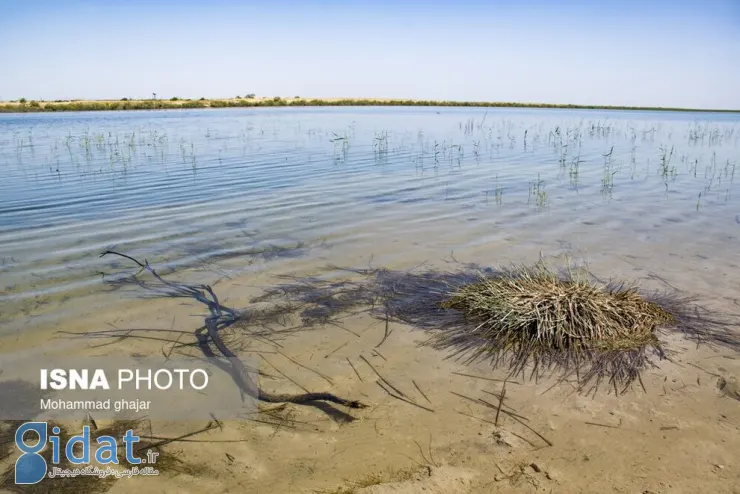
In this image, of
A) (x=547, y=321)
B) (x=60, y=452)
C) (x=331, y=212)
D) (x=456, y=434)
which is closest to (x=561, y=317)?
(x=547, y=321)

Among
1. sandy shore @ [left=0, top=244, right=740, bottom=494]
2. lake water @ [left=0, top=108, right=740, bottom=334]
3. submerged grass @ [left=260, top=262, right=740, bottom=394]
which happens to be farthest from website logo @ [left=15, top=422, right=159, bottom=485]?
submerged grass @ [left=260, top=262, right=740, bottom=394]

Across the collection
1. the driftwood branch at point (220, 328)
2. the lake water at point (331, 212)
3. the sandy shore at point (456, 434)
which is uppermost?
the lake water at point (331, 212)

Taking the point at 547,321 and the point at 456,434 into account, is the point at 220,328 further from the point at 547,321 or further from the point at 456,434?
the point at 547,321

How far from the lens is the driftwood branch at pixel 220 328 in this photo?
395cm

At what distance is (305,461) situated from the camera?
10.9 ft

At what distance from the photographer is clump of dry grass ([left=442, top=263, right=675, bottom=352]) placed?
467 centimetres

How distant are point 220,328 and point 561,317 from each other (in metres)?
3.49

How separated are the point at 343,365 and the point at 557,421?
1.88 metres

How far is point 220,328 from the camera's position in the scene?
5184 mm

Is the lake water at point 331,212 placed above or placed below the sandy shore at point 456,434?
Result: above

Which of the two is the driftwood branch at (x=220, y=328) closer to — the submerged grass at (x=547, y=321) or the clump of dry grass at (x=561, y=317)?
the submerged grass at (x=547, y=321)

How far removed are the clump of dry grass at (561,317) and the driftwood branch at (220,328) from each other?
1833mm

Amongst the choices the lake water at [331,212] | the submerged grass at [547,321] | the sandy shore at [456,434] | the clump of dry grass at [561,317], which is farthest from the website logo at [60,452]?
the clump of dry grass at [561,317]

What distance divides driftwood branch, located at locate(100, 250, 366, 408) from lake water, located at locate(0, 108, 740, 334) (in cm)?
55
